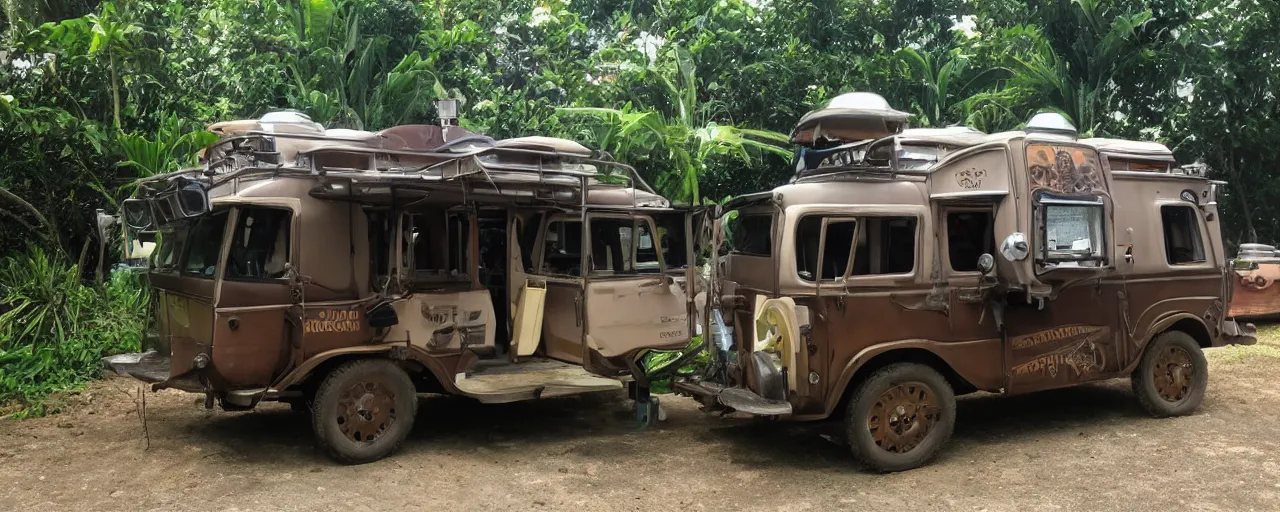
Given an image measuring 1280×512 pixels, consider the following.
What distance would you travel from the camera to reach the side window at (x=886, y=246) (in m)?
6.74

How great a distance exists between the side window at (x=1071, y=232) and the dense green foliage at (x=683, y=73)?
9.15 meters

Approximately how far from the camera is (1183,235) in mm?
8141

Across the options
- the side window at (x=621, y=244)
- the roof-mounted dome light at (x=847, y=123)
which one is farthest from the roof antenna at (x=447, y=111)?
the roof-mounted dome light at (x=847, y=123)

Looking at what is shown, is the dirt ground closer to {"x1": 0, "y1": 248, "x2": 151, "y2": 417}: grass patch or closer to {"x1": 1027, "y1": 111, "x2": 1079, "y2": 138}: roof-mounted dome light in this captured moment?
{"x1": 0, "y1": 248, "x2": 151, "y2": 417}: grass patch

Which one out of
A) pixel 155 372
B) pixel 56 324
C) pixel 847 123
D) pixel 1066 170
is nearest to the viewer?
pixel 1066 170

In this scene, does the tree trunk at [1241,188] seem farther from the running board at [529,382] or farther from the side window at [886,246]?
the running board at [529,382]

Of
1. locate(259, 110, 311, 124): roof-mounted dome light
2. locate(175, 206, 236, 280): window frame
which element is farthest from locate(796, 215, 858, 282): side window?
locate(259, 110, 311, 124): roof-mounted dome light

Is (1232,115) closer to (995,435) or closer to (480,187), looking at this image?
(995,435)

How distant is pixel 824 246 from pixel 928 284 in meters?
0.90

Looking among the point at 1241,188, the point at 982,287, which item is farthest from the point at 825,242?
the point at 1241,188

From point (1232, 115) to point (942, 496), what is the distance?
16.0m

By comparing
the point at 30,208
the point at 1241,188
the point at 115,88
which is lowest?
the point at 30,208

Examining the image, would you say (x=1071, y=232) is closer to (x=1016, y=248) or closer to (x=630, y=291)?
(x=1016, y=248)

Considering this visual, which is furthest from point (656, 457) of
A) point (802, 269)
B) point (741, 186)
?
point (741, 186)
